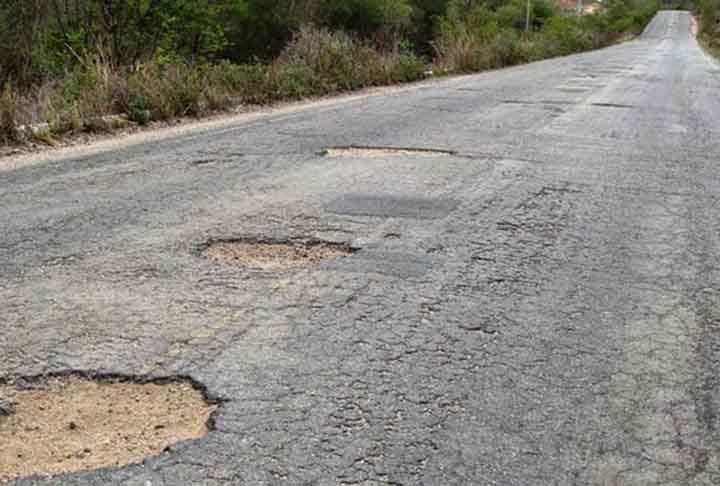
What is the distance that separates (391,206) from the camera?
5.40 meters

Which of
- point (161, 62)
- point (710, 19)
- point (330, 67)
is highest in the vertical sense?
point (161, 62)

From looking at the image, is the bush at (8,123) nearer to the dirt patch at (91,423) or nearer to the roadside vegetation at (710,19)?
the dirt patch at (91,423)

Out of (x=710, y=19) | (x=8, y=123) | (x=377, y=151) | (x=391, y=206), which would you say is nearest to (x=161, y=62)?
(x=8, y=123)

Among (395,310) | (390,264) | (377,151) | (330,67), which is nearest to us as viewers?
(395,310)

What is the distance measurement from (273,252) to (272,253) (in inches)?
0.8

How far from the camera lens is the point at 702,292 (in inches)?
154

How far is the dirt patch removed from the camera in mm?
2328

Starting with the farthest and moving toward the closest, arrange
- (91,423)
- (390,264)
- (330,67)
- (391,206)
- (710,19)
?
(710,19) < (330,67) < (391,206) < (390,264) < (91,423)

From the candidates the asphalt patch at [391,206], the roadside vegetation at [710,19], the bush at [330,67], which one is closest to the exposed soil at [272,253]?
the asphalt patch at [391,206]

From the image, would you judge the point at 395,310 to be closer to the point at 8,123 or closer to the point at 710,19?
the point at 8,123

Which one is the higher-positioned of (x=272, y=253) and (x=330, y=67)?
(x=330, y=67)

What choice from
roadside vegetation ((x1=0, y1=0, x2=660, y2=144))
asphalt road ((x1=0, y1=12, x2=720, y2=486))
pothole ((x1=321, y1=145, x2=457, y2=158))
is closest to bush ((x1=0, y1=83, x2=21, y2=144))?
roadside vegetation ((x1=0, y1=0, x2=660, y2=144))

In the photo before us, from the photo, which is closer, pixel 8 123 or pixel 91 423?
pixel 91 423

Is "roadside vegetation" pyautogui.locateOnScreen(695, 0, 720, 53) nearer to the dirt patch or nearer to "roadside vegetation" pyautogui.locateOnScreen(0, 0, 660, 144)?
"roadside vegetation" pyautogui.locateOnScreen(0, 0, 660, 144)
